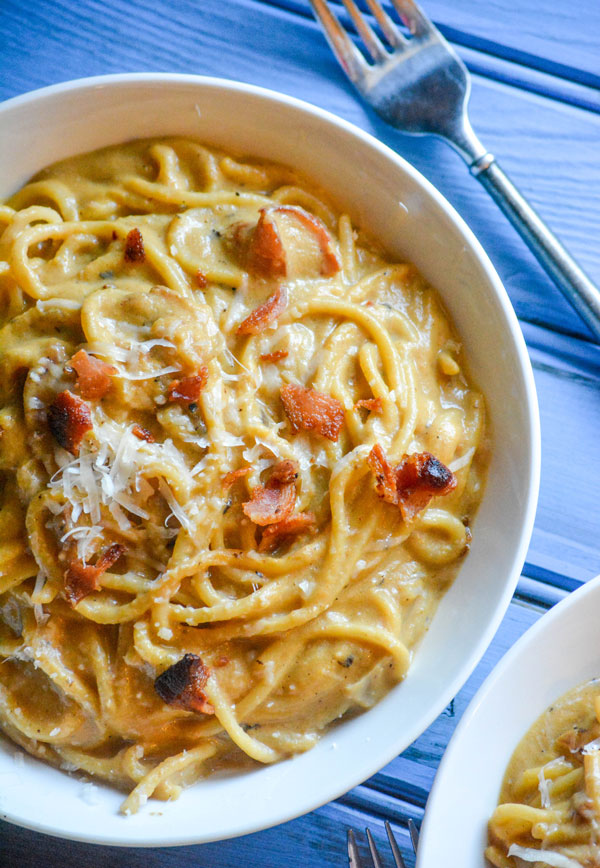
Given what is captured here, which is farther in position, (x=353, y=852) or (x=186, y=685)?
(x=353, y=852)

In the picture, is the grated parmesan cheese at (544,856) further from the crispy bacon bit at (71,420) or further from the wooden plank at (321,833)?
the crispy bacon bit at (71,420)

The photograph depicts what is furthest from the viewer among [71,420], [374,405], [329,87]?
[329,87]

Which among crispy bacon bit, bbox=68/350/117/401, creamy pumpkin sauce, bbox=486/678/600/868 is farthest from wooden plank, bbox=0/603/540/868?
crispy bacon bit, bbox=68/350/117/401

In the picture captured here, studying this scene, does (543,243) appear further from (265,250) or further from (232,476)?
(232,476)

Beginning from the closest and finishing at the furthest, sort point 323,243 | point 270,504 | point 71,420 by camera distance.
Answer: point 71,420
point 270,504
point 323,243

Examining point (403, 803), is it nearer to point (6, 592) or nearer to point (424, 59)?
point (6, 592)

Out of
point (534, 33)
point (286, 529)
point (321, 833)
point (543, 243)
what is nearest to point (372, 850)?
point (321, 833)
